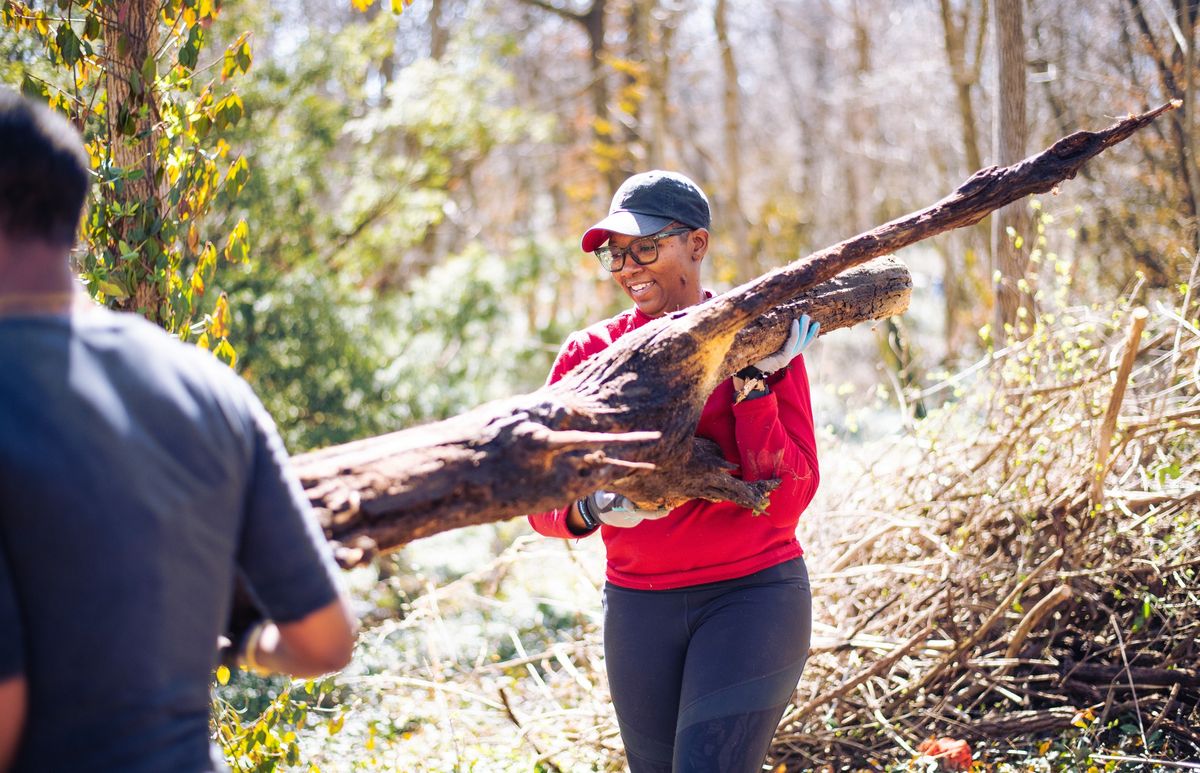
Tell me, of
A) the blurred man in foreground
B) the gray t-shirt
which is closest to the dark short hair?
the blurred man in foreground

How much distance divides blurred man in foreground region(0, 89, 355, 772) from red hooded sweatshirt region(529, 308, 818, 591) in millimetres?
1193

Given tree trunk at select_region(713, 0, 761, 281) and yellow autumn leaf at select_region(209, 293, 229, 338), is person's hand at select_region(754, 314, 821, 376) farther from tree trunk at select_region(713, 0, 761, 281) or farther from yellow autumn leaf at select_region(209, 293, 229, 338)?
tree trunk at select_region(713, 0, 761, 281)

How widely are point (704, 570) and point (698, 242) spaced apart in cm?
93

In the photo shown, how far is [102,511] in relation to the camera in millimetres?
1256

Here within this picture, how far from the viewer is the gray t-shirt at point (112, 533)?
48.4 inches

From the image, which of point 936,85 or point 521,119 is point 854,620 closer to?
point 521,119

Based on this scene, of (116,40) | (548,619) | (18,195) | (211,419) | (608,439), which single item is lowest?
(548,619)

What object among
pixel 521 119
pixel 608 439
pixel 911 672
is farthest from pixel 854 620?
pixel 521 119

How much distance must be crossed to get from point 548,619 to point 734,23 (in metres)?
13.3

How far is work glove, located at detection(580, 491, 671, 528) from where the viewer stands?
2.51 metres

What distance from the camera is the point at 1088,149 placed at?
2.83 meters

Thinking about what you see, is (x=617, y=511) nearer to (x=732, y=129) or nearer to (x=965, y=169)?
(x=732, y=129)

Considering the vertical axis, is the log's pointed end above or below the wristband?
above

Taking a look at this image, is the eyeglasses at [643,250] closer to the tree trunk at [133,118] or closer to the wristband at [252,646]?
the tree trunk at [133,118]
